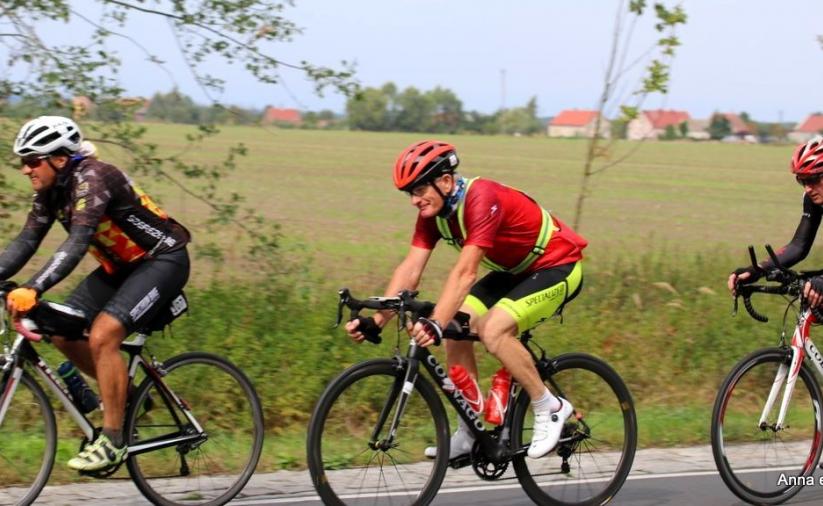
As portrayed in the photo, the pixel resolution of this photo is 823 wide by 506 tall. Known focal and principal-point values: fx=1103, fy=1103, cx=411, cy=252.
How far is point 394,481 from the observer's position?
548 centimetres

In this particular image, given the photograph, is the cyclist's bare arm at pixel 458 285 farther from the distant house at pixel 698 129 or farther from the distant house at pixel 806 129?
the distant house at pixel 698 129

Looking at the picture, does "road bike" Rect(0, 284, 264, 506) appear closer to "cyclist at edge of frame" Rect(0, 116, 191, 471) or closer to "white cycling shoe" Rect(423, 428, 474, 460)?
"cyclist at edge of frame" Rect(0, 116, 191, 471)

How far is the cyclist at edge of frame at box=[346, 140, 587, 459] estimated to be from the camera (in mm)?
5379

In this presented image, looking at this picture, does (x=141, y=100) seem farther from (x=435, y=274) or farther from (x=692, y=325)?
(x=435, y=274)

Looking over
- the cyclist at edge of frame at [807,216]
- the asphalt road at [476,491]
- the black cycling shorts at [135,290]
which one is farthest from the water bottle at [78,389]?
the cyclist at edge of frame at [807,216]

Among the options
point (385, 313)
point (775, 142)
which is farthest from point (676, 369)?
point (775, 142)

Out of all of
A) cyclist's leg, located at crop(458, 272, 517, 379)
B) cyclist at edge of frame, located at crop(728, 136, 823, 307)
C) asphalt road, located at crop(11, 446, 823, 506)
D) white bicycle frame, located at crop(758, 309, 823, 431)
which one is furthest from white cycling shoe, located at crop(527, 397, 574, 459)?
cyclist at edge of frame, located at crop(728, 136, 823, 307)

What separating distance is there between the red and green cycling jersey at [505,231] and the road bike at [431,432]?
1.35ft

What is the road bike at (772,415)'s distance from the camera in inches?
240

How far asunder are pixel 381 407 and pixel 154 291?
130 cm

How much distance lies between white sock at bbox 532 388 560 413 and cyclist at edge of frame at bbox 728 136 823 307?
52.0 inches

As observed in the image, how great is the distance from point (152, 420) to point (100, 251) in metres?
0.92

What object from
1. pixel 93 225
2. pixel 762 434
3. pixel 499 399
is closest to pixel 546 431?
pixel 499 399

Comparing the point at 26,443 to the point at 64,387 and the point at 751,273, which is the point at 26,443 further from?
the point at 751,273
